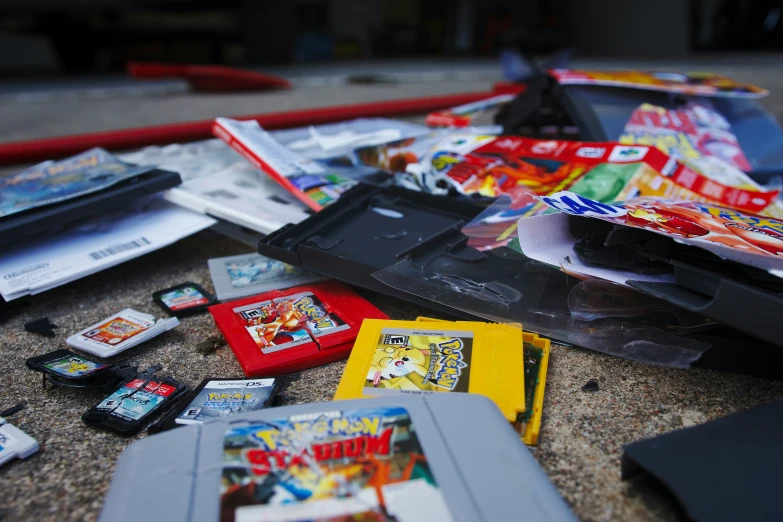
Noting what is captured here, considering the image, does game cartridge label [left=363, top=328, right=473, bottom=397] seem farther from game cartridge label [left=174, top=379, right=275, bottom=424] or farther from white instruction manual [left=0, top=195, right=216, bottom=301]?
white instruction manual [left=0, top=195, right=216, bottom=301]

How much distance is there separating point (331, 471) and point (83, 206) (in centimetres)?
106

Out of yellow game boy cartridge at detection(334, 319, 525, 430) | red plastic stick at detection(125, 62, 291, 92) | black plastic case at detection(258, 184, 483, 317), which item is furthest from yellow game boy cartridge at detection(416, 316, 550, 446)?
red plastic stick at detection(125, 62, 291, 92)

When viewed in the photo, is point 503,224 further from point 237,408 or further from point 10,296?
point 10,296

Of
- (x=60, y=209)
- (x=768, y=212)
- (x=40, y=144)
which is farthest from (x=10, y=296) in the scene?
(x=768, y=212)

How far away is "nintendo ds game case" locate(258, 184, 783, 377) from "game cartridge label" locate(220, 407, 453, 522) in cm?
40

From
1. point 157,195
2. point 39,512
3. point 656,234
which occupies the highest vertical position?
point 656,234

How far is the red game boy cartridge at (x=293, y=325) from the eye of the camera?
1.06 m

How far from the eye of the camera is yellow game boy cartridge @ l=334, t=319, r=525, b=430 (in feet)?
2.98

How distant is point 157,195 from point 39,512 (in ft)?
3.52

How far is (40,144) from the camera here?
2.49 metres

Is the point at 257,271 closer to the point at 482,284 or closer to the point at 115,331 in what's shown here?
the point at 115,331

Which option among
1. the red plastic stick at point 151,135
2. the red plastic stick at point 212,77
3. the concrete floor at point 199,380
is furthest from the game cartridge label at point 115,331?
the red plastic stick at point 212,77

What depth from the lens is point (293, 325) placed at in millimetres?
1153

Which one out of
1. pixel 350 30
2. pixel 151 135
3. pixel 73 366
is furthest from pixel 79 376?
pixel 350 30
